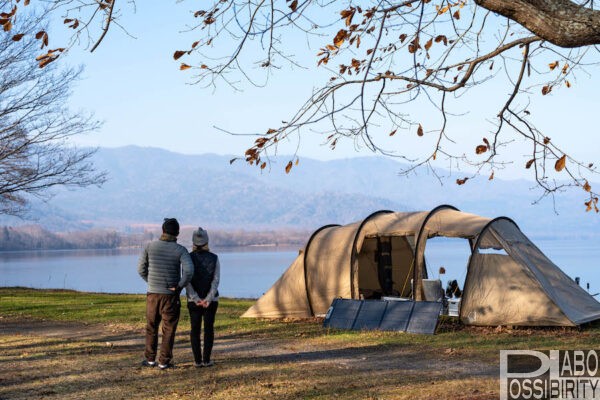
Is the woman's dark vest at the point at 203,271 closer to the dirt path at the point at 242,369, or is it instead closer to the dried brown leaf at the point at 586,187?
the dirt path at the point at 242,369

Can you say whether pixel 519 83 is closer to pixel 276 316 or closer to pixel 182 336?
pixel 182 336

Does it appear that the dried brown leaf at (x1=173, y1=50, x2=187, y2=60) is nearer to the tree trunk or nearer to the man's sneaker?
the tree trunk

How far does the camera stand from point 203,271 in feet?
33.9

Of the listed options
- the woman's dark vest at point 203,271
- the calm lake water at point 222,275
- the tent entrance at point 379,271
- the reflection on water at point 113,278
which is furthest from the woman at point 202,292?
the reflection on water at point 113,278

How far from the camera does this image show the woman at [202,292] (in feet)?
33.7

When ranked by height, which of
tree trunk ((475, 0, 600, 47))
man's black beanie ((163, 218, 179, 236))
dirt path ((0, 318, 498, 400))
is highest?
tree trunk ((475, 0, 600, 47))

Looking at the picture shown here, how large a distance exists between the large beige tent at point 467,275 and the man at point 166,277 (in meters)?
6.42

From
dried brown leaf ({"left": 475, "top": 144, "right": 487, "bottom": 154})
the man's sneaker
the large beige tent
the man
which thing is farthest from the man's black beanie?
the large beige tent

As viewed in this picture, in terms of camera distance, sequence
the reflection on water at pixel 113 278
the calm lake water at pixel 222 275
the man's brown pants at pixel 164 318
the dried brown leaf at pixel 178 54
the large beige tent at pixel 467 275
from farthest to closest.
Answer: the reflection on water at pixel 113 278, the calm lake water at pixel 222 275, the large beige tent at pixel 467 275, the man's brown pants at pixel 164 318, the dried brown leaf at pixel 178 54

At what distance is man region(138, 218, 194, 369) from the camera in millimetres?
10211

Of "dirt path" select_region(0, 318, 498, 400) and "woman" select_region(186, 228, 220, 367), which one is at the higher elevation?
"woman" select_region(186, 228, 220, 367)

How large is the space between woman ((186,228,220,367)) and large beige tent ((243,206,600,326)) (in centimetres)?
603

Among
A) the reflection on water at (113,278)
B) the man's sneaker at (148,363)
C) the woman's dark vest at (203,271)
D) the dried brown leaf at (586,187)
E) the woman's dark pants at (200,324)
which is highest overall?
the dried brown leaf at (586,187)

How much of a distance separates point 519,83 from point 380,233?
802 cm
